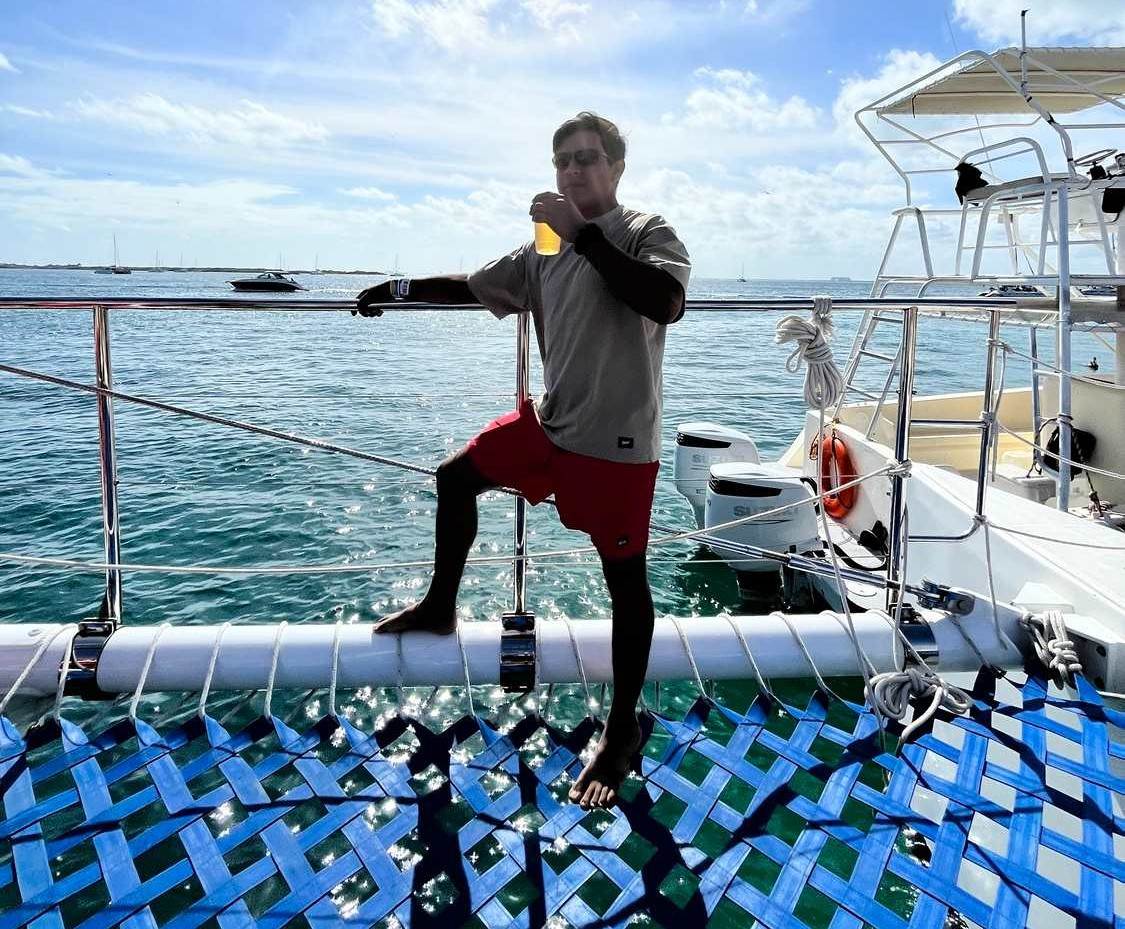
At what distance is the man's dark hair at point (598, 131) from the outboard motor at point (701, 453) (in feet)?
13.7

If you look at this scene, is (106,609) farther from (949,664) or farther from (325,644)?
(949,664)

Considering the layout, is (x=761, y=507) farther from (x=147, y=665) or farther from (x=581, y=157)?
(x=147, y=665)

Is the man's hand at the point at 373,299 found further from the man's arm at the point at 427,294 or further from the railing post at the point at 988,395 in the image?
the railing post at the point at 988,395

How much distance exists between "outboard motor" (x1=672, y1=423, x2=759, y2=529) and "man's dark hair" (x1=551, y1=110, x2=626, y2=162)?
4.18 metres

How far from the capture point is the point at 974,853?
1.87m

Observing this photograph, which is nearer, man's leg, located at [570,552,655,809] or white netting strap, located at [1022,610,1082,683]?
man's leg, located at [570,552,655,809]

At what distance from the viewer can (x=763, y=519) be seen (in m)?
5.22

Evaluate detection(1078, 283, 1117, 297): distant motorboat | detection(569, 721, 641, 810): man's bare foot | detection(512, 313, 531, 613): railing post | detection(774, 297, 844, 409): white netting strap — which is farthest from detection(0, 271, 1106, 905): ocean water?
detection(1078, 283, 1117, 297): distant motorboat

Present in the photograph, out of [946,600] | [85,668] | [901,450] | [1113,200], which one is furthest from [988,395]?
[1113,200]

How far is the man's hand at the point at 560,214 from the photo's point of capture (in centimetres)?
188

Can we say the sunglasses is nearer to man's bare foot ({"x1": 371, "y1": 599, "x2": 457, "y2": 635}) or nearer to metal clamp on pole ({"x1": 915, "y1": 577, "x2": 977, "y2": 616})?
man's bare foot ({"x1": 371, "y1": 599, "x2": 457, "y2": 635})

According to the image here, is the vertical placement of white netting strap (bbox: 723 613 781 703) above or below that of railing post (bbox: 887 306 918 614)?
below

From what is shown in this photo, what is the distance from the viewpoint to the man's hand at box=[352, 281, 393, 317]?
2.50 m

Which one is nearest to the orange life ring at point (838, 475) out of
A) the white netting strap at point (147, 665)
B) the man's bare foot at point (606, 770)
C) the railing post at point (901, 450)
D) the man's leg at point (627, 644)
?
the railing post at point (901, 450)
